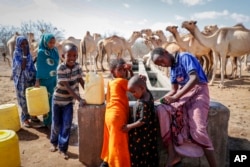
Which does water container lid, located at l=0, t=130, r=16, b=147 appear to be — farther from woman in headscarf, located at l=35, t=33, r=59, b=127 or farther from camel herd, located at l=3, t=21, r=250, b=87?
camel herd, located at l=3, t=21, r=250, b=87

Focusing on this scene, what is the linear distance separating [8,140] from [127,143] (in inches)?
61.8

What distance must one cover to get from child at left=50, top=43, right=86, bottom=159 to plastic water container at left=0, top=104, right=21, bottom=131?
1.33 metres

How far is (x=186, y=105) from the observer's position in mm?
3041

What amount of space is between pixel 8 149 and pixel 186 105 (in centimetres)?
238

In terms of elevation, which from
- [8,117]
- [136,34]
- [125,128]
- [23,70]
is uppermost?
[136,34]

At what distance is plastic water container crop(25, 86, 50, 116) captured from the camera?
190 inches

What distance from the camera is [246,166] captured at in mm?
3422

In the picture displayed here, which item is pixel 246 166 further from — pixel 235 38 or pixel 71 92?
pixel 235 38

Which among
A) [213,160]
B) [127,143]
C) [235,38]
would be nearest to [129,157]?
[127,143]

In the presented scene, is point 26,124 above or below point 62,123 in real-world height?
below

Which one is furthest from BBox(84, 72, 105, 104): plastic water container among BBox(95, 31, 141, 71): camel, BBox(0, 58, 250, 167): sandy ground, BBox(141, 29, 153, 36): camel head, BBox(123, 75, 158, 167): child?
BBox(141, 29, 153, 36): camel head

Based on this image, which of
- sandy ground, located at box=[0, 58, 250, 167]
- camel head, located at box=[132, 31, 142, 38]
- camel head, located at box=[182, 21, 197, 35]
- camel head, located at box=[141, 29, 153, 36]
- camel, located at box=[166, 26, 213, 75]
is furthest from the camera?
camel head, located at box=[141, 29, 153, 36]

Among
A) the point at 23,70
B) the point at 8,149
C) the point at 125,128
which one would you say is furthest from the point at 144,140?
the point at 23,70

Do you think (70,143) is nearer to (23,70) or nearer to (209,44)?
(23,70)
